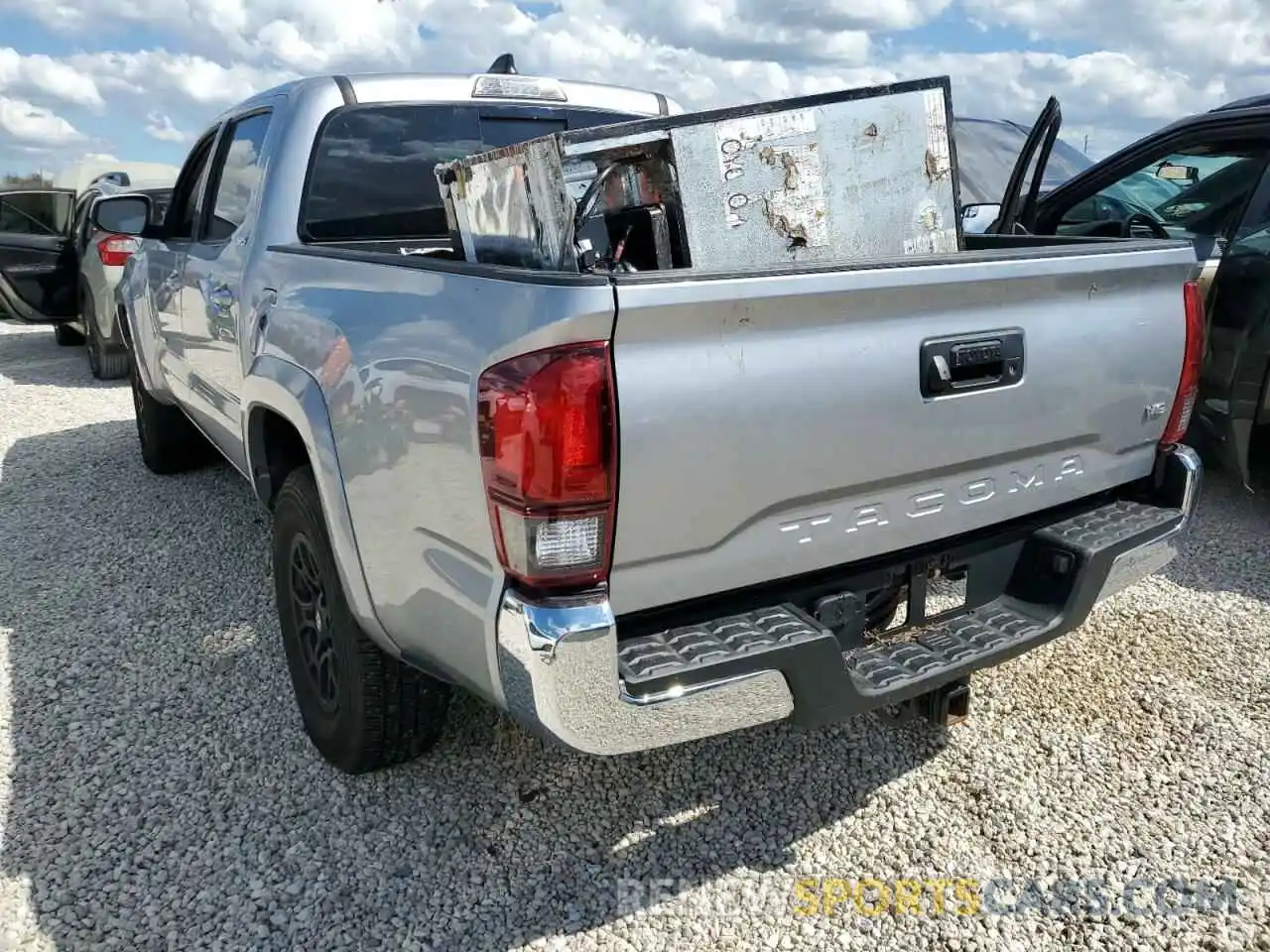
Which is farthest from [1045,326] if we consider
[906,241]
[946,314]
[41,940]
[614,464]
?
[41,940]

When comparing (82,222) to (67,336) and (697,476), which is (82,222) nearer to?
(67,336)

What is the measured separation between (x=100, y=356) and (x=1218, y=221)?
8.44m

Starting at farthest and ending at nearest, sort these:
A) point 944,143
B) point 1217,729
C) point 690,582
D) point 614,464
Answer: point 1217,729
point 944,143
point 690,582
point 614,464

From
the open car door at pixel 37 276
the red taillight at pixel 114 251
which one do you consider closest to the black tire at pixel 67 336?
the open car door at pixel 37 276

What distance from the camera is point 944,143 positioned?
272 centimetres

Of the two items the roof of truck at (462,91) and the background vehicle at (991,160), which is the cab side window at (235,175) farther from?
the background vehicle at (991,160)

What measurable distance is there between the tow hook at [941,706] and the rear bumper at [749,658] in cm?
25

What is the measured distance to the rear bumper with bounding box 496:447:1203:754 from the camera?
6.14ft

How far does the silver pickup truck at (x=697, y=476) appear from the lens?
6.09 ft

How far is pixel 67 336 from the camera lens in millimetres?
11039

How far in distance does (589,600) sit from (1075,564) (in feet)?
4.20

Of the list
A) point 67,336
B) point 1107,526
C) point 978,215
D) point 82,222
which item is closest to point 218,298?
point 1107,526

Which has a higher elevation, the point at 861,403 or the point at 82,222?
the point at 82,222

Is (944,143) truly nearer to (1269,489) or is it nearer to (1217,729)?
(1217,729)
